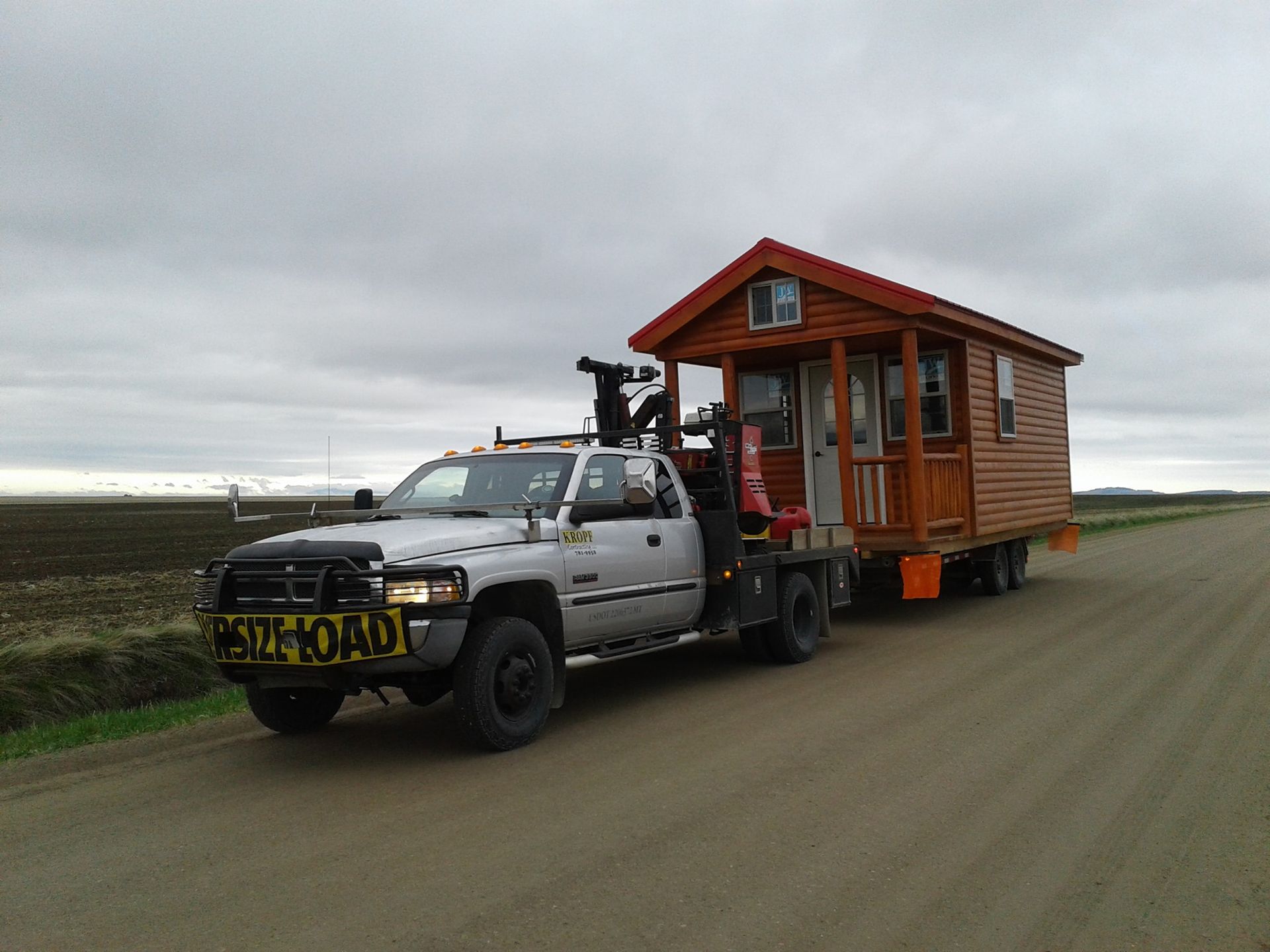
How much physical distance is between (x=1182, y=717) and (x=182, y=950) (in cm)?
614

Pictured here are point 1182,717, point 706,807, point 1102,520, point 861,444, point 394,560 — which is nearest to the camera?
point 706,807

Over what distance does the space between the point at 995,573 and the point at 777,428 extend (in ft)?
12.5

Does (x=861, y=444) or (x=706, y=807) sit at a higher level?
(x=861, y=444)

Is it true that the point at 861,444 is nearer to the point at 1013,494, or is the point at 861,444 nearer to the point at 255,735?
the point at 1013,494

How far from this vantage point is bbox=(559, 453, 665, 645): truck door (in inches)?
277

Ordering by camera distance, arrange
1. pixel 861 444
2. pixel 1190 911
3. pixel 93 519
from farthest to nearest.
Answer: pixel 93 519
pixel 861 444
pixel 1190 911

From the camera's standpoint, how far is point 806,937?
11.8ft

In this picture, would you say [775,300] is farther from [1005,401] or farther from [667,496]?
[667,496]

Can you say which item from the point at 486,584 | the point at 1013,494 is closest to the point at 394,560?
the point at 486,584

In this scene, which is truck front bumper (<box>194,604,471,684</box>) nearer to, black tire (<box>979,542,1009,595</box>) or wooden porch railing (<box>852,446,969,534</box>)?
wooden porch railing (<box>852,446,969,534</box>)

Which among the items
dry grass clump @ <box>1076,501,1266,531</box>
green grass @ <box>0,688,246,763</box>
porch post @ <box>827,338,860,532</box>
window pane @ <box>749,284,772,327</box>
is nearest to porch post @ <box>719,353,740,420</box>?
window pane @ <box>749,284,772,327</box>

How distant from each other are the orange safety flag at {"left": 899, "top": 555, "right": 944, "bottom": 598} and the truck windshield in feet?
19.0

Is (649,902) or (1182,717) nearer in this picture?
(649,902)


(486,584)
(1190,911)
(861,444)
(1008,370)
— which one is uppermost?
(1008,370)
